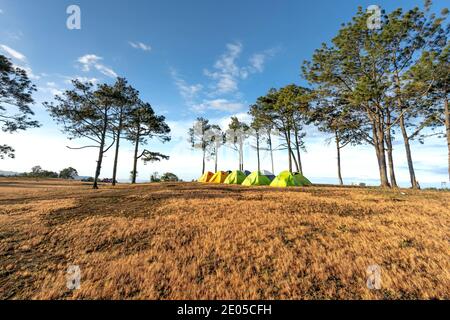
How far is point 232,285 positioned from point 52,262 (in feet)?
13.6

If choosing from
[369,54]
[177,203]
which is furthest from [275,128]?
[177,203]

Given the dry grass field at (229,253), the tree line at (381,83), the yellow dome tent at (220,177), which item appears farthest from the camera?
the yellow dome tent at (220,177)

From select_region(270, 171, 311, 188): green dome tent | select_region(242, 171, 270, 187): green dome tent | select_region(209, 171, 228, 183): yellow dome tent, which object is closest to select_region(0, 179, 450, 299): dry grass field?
select_region(270, 171, 311, 188): green dome tent

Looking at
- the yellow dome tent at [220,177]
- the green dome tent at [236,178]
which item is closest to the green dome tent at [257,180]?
the green dome tent at [236,178]

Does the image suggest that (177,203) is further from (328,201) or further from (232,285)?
(328,201)

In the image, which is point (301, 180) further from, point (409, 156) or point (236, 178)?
point (409, 156)

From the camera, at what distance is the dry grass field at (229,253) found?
11.6 ft

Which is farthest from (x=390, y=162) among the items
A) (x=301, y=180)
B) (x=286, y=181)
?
(x=286, y=181)

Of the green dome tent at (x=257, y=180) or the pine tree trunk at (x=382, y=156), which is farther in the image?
the green dome tent at (x=257, y=180)

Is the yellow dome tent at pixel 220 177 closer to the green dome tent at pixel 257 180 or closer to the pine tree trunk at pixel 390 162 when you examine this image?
the green dome tent at pixel 257 180

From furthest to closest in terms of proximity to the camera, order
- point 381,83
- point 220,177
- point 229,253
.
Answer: point 220,177
point 381,83
point 229,253

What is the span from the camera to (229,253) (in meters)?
4.70

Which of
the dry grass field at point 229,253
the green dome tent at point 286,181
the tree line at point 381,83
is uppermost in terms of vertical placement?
the tree line at point 381,83

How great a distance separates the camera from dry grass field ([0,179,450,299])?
11.6 ft
